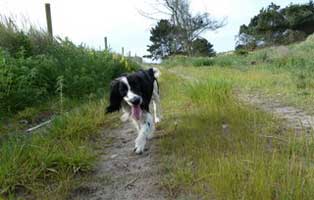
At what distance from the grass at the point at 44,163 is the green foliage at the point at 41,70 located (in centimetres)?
128

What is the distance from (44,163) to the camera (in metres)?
2.88

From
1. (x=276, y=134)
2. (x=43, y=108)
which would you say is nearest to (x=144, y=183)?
(x=276, y=134)

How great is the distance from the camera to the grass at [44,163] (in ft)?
8.61

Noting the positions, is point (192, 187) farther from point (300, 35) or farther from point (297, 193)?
point (300, 35)

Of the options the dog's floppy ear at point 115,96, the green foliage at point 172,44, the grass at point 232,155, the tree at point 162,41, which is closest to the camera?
the grass at point 232,155

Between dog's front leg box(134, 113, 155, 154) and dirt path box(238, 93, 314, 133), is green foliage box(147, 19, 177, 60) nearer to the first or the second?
dirt path box(238, 93, 314, 133)

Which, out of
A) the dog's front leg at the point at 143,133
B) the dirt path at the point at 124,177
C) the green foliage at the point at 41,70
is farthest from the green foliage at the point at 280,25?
the dirt path at the point at 124,177

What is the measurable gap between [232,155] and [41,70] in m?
3.75

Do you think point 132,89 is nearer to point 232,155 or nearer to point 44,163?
point 44,163

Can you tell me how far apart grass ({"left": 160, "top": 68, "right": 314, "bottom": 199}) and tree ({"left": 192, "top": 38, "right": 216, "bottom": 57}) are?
30341 millimetres

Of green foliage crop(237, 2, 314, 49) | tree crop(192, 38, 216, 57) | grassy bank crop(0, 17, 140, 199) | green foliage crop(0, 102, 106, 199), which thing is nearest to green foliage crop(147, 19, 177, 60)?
tree crop(192, 38, 216, 57)

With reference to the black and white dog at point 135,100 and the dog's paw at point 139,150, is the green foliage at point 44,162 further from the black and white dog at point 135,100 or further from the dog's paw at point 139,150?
the black and white dog at point 135,100

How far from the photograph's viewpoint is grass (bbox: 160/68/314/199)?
217cm

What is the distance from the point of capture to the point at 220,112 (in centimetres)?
423
